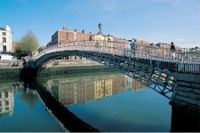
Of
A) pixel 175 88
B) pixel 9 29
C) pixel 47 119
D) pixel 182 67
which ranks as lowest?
pixel 47 119

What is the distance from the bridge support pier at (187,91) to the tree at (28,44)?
51060mm

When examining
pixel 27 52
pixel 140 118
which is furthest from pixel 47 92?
pixel 27 52

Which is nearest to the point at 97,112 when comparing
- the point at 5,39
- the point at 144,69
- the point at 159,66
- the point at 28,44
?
the point at 144,69

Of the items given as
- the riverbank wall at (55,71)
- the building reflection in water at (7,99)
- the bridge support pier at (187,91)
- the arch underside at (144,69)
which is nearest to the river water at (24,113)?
the building reflection in water at (7,99)

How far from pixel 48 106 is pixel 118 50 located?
7687mm

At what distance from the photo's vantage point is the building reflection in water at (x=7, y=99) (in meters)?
21.6

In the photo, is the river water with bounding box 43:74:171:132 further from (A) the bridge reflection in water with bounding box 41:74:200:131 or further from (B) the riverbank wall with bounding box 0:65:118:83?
(B) the riverbank wall with bounding box 0:65:118:83

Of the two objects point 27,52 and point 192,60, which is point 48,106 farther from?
point 27,52

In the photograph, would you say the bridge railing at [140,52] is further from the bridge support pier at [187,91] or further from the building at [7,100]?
the building at [7,100]

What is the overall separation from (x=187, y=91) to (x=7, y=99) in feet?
61.3

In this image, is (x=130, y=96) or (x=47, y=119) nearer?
(x=47, y=119)

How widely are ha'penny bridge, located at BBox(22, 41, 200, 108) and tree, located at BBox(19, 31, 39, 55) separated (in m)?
37.7

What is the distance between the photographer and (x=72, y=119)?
1769 centimetres

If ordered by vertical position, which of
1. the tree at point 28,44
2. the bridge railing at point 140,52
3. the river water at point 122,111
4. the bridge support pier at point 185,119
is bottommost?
the river water at point 122,111
